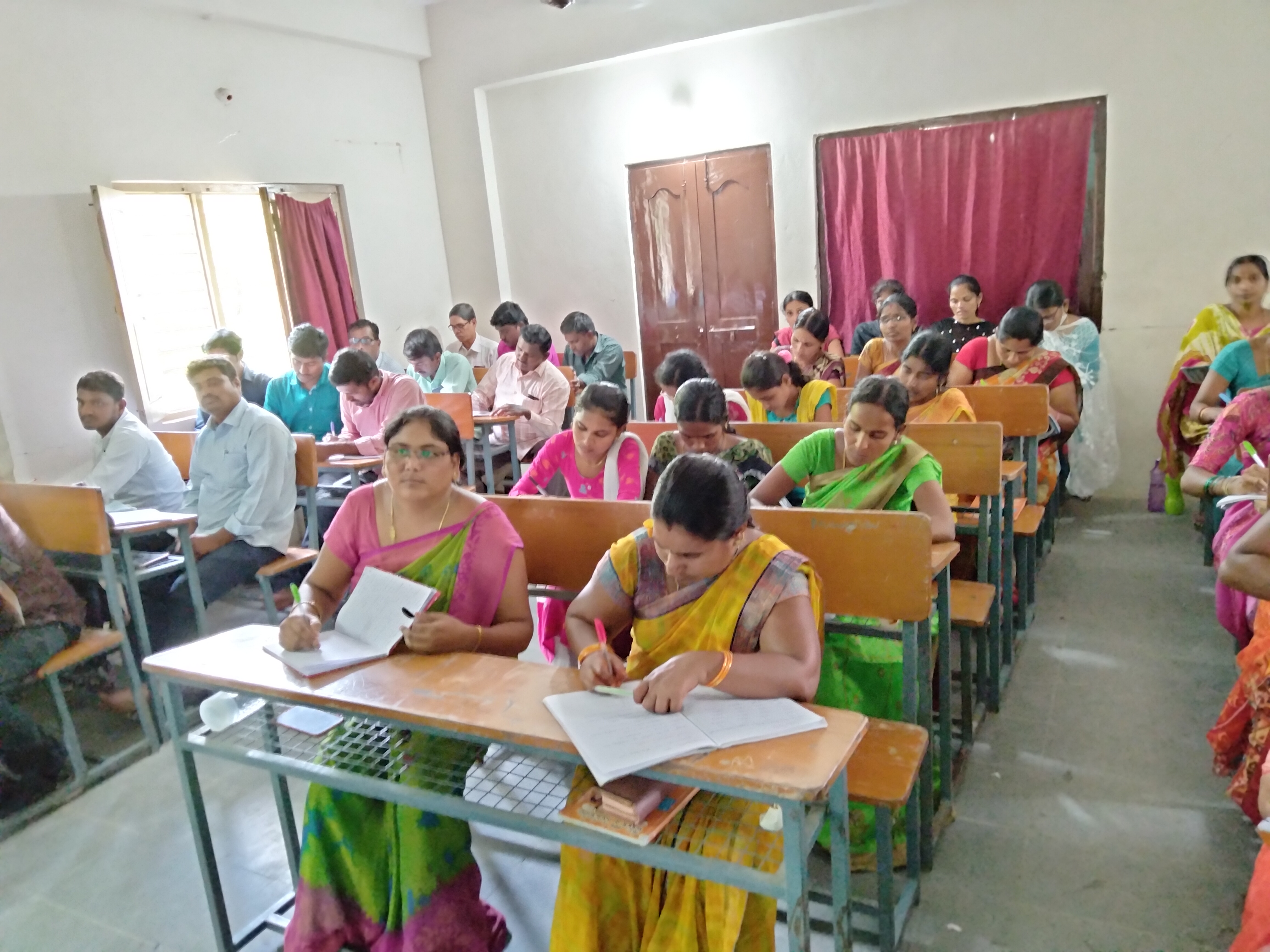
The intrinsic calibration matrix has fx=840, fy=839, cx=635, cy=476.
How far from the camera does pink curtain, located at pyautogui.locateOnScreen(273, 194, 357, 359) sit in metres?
5.33

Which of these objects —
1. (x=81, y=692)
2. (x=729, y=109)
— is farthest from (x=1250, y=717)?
(x=729, y=109)

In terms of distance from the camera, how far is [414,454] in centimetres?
187

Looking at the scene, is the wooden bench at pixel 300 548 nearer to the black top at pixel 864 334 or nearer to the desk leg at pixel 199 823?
the desk leg at pixel 199 823

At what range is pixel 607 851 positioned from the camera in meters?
1.22

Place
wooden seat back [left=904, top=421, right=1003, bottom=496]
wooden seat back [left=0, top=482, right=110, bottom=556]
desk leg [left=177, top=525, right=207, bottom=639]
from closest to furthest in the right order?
wooden seat back [left=904, top=421, right=1003, bottom=496] → wooden seat back [left=0, top=482, right=110, bottom=556] → desk leg [left=177, top=525, right=207, bottom=639]

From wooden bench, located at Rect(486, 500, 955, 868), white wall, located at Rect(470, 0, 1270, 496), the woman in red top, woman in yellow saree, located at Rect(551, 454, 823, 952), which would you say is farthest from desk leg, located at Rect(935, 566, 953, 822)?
white wall, located at Rect(470, 0, 1270, 496)

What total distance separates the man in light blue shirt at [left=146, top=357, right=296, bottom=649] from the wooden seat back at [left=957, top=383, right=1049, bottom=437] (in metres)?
2.69

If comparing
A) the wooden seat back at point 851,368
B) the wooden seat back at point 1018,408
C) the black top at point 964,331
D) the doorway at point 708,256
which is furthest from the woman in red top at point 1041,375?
the doorway at point 708,256

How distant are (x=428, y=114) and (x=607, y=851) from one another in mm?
6384

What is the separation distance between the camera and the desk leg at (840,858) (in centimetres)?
123

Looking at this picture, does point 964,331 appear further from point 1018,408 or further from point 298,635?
point 298,635

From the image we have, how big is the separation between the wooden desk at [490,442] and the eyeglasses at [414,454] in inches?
91.4

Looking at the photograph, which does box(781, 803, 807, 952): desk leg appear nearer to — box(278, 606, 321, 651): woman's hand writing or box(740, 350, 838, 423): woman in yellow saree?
box(278, 606, 321, 651): woman's hand writing

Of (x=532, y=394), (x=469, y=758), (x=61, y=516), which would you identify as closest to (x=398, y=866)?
(x=469, y=758)
